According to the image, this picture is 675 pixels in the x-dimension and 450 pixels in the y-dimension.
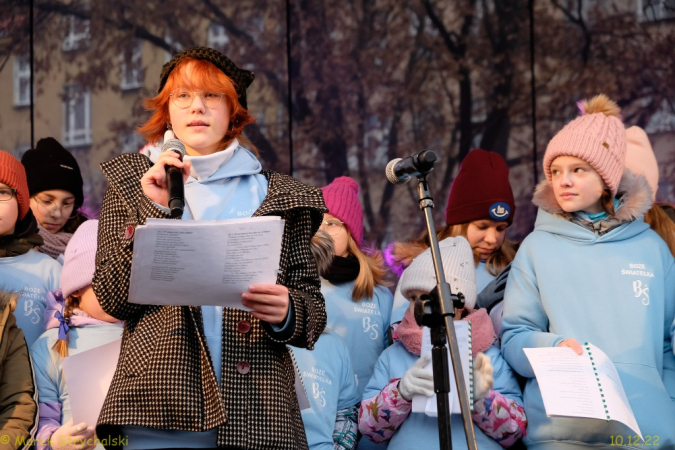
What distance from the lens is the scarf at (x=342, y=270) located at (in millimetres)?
4504

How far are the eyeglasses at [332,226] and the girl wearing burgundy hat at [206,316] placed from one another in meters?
1.94

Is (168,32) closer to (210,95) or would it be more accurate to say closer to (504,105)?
(504,105)

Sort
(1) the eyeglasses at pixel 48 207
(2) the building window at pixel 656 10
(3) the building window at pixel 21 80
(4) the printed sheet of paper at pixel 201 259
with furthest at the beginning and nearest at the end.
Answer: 1. (2) the building window at pixel 656 10
2. (3) the building window at pixel 21 80
3. (1) the eyeglasses at pixel 48 207
4. (4) the printed sheet of paper at pixel 201 259

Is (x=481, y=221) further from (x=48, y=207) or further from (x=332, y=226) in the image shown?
(x=48, y=207)

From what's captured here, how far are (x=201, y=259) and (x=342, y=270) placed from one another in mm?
2204

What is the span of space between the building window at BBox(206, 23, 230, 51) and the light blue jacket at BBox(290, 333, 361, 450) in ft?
9.70

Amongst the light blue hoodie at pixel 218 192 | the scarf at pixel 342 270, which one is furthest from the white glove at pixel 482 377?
the scarf at pixel 342 270

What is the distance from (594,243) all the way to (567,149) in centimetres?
41

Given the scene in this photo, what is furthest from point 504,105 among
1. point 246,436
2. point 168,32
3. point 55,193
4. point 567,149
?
point 246,436

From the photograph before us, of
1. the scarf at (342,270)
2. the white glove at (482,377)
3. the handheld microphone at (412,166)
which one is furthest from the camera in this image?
the scarf at (342,270)

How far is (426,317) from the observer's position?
105 inches

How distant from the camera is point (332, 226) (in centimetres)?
476

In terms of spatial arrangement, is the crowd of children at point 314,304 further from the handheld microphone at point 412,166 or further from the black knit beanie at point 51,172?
the handheld microphone at point 412,166

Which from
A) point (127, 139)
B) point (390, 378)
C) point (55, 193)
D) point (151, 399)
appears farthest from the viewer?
point (127, 139)
